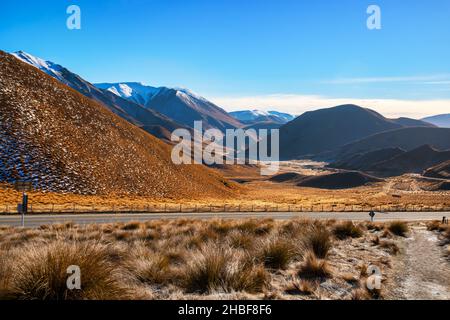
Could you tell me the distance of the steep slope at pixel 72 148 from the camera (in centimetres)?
5403

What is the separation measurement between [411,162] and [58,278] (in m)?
166

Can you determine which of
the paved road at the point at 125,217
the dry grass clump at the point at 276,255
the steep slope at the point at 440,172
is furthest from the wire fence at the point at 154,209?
the steep slope at the point at 440,172

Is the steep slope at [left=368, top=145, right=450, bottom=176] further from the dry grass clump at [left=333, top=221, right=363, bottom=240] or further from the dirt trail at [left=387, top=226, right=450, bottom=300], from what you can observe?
the dirt trail at [left=387, top=226, right=450, bottom=300]

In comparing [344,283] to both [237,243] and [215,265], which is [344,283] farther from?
[237,243]

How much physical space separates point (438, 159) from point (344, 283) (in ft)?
542

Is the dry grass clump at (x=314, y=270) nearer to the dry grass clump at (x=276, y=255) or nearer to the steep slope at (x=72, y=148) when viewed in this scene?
the dry grass clump at (x=276, y=255)

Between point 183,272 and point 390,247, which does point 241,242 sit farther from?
point 390,247

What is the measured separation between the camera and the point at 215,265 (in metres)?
7.55

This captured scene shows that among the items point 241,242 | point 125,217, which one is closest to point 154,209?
point 125,217

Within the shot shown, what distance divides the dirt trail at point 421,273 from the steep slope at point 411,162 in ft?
463

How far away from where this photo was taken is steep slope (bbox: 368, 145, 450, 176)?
144m

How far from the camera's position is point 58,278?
19.8 feet
